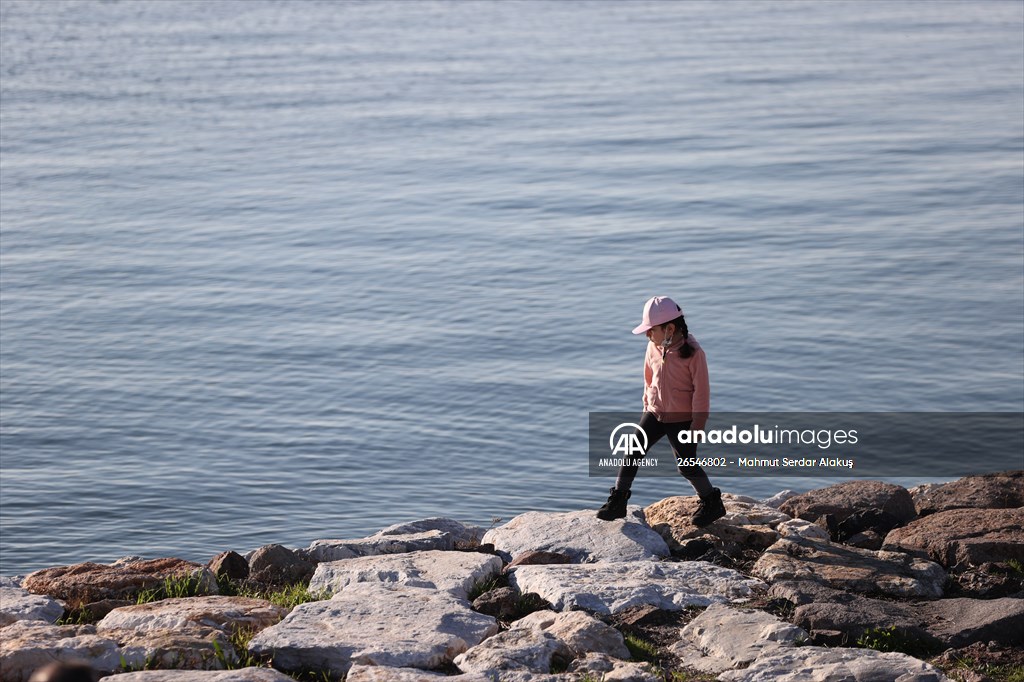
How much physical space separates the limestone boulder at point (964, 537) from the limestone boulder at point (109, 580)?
515cm

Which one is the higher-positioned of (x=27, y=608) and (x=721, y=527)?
(x=721, y=527)

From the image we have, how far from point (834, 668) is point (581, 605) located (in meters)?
1.85

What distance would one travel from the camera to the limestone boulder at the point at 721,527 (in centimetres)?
998

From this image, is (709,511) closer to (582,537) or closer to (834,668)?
(582,537)

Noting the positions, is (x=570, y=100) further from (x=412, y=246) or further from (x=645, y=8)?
(x=645, y=8)

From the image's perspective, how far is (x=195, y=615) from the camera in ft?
27.5

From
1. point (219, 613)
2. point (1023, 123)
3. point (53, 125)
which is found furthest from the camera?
point (53, 125)

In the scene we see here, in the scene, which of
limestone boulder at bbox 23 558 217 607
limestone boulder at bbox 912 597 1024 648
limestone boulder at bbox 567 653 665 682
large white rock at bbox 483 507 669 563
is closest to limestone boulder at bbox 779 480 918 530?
large white rock at bbox 483 507 669 563

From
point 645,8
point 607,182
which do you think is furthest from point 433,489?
point 645,8

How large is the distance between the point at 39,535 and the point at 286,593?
7377 mm

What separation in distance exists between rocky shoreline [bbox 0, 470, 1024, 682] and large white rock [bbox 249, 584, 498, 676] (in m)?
0.02

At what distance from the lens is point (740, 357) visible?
2114 centimetres

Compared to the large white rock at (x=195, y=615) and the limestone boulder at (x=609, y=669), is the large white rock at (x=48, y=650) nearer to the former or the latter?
the large white rock at (x=195, y=615)

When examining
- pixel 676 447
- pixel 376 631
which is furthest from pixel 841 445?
pixel 376 631
